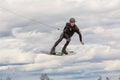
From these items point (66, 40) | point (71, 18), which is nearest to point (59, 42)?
point (66, 40)

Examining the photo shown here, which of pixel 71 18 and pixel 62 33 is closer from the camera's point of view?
pixel 71 18

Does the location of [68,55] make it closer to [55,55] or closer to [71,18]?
[55,55]

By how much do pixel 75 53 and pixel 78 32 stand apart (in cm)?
384

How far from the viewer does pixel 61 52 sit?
53.5 m

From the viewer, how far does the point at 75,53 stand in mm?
53469

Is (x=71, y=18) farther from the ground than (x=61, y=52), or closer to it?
farther from the ground

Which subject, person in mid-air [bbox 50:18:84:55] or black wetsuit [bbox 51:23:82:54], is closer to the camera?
person in mid-air [bbox 50:18:84:55]

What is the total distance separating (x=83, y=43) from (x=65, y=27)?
277 centimetres

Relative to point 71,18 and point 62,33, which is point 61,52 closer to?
point 62,33

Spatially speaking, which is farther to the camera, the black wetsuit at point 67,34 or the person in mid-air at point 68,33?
the black wetsuit at point 67,34

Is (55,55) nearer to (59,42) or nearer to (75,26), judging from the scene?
(59,42)

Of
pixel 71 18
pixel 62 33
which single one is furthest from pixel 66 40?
pixel 71 18

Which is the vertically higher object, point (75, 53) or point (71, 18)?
point (71, 18)

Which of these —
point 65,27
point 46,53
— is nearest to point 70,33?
point 65,27
